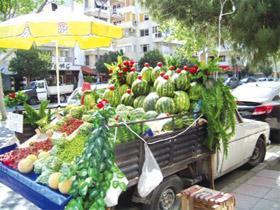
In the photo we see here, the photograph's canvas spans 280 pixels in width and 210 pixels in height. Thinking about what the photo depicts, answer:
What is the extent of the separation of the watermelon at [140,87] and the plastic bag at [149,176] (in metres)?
1.46

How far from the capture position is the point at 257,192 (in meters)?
4.91

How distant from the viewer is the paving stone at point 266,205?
433 cm

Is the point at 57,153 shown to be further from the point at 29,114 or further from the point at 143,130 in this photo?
the point at 29,114

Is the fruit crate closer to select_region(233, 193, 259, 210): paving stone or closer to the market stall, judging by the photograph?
the market stall

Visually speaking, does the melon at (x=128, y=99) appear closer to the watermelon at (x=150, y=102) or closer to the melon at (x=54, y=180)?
the watermelon at (x=150, y=102)

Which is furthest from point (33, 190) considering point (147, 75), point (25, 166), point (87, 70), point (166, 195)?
point (87, 70)

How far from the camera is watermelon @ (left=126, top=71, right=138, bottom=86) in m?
5.04

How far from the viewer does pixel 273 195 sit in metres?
4.78

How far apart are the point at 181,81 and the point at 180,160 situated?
3.57ft

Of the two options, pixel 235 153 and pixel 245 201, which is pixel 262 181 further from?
pixel 245 201

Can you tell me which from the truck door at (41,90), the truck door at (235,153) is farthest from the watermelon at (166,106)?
the truck door at (41,90)

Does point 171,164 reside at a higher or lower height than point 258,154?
higher

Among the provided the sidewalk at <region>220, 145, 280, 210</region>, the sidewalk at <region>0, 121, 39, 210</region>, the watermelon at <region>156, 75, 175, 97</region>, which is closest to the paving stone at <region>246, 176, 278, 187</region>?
the sidewalk at <region>220, 145, 280, 210</region>

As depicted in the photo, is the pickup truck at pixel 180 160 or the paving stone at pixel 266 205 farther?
the paving stone at pixel 266 205
